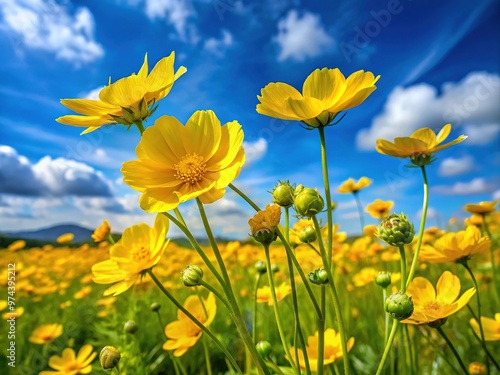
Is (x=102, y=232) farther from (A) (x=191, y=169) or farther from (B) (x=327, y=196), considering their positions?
(B) (x=327, y=196)

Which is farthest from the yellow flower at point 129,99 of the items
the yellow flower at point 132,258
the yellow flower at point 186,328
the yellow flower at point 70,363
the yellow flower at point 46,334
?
the yellow flower at point 46,334

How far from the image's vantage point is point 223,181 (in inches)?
17.2

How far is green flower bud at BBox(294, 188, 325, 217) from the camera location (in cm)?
47

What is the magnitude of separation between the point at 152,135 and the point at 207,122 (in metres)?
0.07

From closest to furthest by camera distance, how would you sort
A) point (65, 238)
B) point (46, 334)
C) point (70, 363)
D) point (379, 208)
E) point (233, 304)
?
point (233, 304), point (70, 363), point (379, 208), point (46, 334), point (65, 238)

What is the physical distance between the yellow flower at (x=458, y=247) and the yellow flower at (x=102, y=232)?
64 centimetres

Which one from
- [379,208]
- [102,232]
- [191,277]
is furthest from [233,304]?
[379,208]

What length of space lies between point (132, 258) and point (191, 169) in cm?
19

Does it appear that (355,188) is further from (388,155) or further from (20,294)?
(20,294)

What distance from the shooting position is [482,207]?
3.84 ft

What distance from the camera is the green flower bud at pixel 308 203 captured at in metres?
0.47

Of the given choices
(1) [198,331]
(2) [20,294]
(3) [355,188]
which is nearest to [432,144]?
(1) [198,331]

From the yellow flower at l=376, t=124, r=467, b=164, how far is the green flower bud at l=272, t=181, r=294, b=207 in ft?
0.75

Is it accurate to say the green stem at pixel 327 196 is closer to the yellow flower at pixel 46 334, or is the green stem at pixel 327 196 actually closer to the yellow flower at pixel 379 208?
the yellow flower at pixel 379 208
